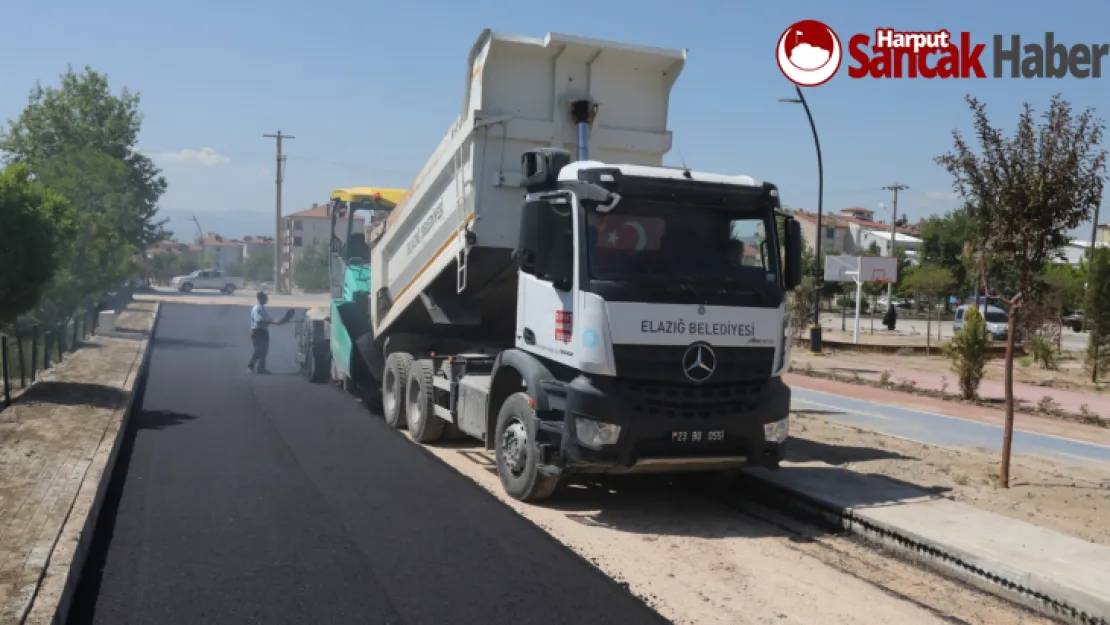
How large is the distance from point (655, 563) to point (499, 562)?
1.10 meters

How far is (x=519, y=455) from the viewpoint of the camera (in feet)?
26.5

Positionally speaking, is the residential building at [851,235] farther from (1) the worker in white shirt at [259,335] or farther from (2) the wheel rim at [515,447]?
(2) the wheel rim at [515,447]

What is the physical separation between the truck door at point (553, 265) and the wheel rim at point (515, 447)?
2.25 feet

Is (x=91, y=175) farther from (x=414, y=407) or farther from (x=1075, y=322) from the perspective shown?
(x=1075, y=322)

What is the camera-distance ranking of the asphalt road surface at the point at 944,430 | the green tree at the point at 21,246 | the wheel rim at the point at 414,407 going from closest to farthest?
the wheel rim at the point at 414,407
the asphalt road surface at the point at 944,430
the green tree at the point at 21,246

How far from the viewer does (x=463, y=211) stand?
9.47 meters

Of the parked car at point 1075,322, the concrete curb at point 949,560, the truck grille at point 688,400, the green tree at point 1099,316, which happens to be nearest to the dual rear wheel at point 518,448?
the truck grille at point 688,400

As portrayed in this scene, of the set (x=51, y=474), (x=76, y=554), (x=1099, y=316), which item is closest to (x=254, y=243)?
(x=1099, y=316)

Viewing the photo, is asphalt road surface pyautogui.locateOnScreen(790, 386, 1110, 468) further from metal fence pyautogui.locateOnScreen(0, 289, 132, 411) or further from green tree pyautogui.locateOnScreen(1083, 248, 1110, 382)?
metal fence pyautogui.locateOnScreen(0, 289, 132, 411)

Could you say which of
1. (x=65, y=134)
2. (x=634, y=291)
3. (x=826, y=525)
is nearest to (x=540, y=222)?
(x=634, y=291)

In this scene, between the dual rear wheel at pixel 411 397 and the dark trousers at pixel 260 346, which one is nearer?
the dual rear wheel at pixel 411 397

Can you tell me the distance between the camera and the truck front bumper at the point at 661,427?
23.9 feet

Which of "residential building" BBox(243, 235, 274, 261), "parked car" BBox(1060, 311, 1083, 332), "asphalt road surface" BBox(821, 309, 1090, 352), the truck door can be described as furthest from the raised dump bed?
"residential building" BBox(243, 235, 274, 261)

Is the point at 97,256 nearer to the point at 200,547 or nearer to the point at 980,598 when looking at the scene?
the point at 200,547
